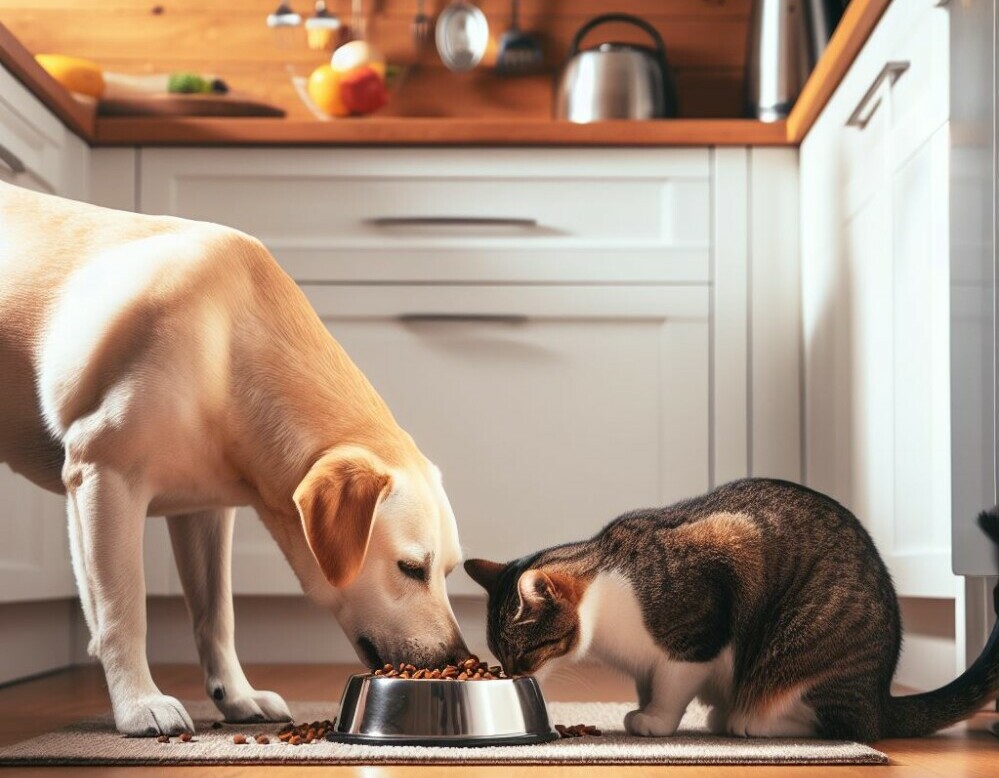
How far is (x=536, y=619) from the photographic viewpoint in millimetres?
1613

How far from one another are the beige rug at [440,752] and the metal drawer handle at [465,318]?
1.41 meters

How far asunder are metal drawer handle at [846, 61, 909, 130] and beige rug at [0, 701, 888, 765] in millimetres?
1115

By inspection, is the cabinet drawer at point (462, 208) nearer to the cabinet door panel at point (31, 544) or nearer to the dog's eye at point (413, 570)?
the cabinet door panel at point (31, 544)

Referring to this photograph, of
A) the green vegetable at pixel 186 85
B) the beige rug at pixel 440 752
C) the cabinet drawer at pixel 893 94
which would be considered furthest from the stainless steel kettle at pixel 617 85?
the beige rug at pixel 440 752

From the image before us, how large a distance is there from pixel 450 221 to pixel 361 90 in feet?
1.44

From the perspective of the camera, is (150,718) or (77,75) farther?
(77,75)

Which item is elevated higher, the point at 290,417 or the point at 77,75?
the point at 77,75

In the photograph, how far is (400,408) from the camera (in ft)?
9.59

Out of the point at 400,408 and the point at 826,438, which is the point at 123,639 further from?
the point at 826,438

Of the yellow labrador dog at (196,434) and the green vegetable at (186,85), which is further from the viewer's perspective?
the green vegetable at (186,85)

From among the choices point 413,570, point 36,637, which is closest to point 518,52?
point 36,637

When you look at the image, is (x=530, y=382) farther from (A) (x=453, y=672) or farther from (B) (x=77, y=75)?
(A) (x=453, y=672)

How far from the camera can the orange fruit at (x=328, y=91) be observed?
3135 millimetres

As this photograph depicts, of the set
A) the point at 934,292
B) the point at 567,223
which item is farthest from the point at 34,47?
the point at 934,292
